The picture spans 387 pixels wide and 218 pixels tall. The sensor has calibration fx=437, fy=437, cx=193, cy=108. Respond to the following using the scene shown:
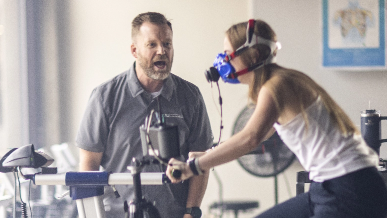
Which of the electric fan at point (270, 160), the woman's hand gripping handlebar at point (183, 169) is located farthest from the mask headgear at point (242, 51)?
the electric fan at point (270, 160)

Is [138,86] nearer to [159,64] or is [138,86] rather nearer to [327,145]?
[159,64]

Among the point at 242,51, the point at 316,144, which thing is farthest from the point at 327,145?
the point at 242,51

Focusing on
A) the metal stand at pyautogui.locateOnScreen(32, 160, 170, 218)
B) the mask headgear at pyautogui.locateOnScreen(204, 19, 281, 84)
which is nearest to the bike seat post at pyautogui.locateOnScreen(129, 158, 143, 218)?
the metal stand at pyautogui.locateOnScreen(32, 160, 170, 218)

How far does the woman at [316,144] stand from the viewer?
1.33 metres

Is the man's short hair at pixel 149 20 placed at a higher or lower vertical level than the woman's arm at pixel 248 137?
higher

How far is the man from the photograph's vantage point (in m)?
1.97

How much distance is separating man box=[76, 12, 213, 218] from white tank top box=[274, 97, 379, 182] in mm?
750

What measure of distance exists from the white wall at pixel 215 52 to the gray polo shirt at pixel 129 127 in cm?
124

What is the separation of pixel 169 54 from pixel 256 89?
66 cm

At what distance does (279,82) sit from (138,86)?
85 centimetres

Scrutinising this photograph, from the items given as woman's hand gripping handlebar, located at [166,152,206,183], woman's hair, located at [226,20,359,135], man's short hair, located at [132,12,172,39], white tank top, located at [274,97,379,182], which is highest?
man's short hair, located at [132,12,172,39]

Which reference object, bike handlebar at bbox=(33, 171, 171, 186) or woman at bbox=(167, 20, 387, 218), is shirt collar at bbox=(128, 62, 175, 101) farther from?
woman at bbox=(167, 20, 387, 218)

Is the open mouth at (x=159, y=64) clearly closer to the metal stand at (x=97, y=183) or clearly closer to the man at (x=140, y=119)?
the man at (x=140, y=119)

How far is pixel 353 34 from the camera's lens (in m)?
3.00
